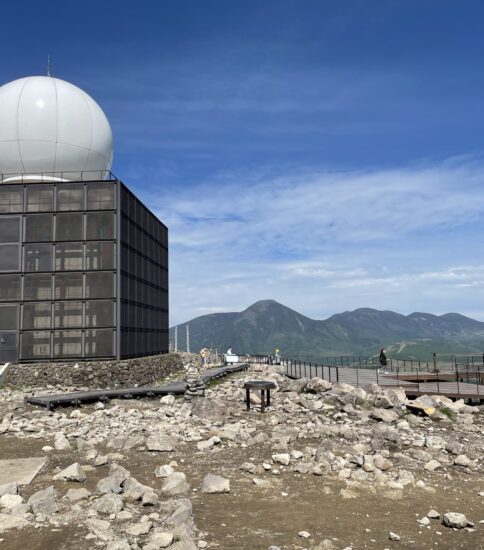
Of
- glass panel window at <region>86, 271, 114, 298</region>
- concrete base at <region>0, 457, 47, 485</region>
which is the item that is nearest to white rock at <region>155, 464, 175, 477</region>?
concrete base at <region>0, 457, 47, 485</region>

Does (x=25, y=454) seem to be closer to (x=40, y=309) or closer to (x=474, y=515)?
(x=474, y=515)

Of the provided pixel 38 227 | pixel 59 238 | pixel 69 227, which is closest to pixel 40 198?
pixel 38 227

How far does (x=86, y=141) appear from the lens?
101 ft

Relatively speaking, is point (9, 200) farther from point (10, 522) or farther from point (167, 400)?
point (10, 522)

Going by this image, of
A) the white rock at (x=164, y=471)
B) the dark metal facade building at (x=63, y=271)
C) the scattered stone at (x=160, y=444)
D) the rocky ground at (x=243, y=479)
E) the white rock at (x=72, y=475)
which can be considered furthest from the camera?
the dark metal facade building at (x=63, y=271)

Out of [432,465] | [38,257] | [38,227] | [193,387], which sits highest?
[38,227]

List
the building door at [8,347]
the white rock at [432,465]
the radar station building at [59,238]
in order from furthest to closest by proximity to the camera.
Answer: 1. the radar station building at [59,238]
2. the building door at [8,347]
3. the white rock at [432,465]

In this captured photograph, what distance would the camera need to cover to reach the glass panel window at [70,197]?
2855 centimetres

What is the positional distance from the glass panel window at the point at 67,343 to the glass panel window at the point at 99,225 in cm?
550

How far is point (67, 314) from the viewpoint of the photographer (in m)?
27.8

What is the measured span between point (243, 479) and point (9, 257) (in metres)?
22.0

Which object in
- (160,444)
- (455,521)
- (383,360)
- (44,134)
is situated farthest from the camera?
(383,360)

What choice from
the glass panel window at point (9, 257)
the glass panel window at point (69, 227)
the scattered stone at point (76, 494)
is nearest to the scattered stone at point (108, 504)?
the scattered stone at point (76, 494)

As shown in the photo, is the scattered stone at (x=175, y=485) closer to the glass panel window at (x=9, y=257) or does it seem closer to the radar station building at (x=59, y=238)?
the radar station building at (x=59, y=238)
